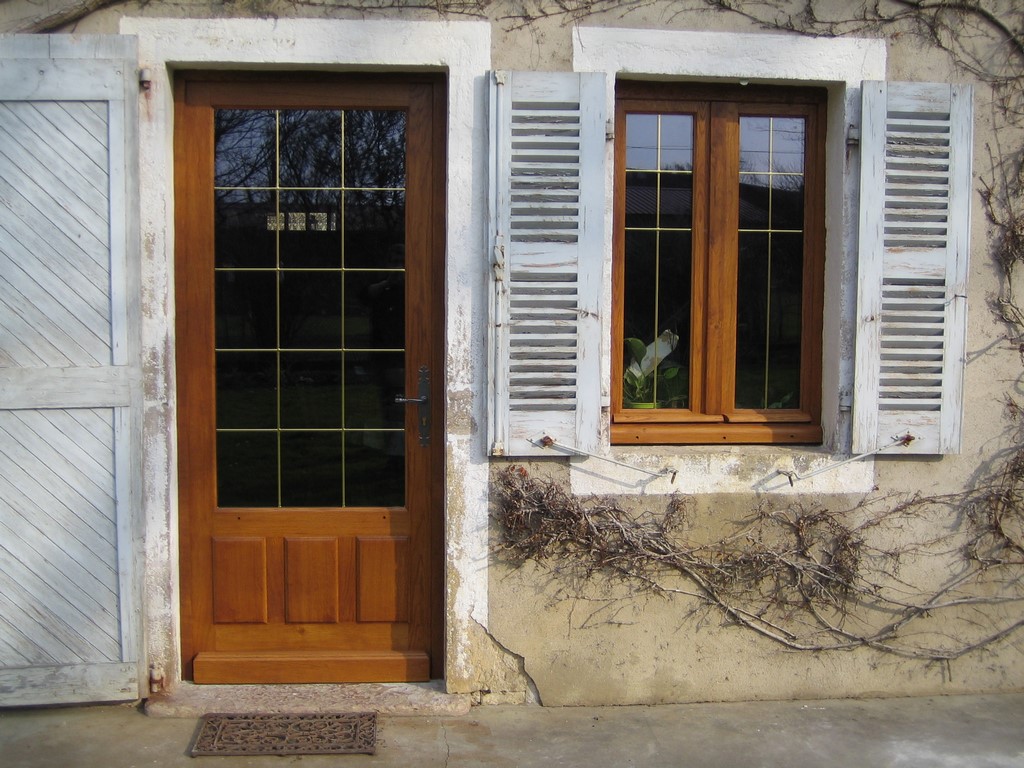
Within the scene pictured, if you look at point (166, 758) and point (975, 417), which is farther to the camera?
point (975, 417)

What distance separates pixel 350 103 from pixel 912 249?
244 cm

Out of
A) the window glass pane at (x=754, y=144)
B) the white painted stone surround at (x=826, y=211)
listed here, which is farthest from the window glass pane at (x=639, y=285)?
the window glass pane at (x=754, y=144)

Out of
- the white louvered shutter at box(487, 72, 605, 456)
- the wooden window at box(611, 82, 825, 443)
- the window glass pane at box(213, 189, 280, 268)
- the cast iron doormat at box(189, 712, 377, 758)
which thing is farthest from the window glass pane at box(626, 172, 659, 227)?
the cast iron doormat at box(189, 712, 377, 758)

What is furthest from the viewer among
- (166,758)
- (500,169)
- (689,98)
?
(689,98)

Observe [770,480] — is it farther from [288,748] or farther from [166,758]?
[166,758]

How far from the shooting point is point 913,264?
396cm

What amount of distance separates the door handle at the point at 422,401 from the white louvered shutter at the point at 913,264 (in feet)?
5.95

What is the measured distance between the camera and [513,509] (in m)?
3.88

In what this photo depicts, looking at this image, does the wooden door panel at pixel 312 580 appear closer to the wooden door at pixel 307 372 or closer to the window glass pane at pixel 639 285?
the wooden door at pixel 307 372

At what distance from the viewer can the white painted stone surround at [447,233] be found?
377 cm

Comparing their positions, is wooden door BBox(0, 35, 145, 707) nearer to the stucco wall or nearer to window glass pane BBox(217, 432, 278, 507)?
the stucco wall

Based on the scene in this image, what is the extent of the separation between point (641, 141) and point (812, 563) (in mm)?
1957

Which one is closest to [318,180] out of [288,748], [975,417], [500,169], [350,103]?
[350,103]

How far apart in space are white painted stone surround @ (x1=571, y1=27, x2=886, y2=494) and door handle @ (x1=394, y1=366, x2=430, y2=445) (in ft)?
2.18
